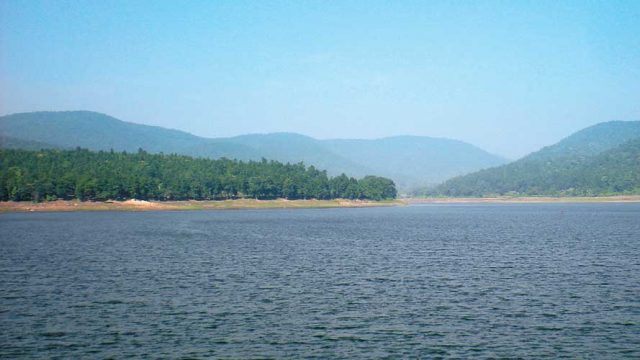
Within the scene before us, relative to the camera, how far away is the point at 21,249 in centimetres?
8294

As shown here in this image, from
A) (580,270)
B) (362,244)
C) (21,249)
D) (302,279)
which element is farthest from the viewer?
(362,244)

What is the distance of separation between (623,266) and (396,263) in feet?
79.6

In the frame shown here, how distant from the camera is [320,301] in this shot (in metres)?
46.7

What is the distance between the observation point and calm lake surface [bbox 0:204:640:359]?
34250 millimetres

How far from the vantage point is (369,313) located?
139ft

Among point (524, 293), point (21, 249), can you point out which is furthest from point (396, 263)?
point (21, 249)

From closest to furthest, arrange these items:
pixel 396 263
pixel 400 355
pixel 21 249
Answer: pixel 400 355 → pixel 396 263 → pixel 21 249

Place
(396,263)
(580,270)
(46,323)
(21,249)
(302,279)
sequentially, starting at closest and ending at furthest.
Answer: (46,323) < (302,279) < (580,270) < (396,263) < (21,249)

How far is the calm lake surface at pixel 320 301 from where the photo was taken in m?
34.2

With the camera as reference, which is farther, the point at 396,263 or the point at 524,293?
the point at 396,263

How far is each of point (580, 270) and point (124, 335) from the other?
46621 millimetres

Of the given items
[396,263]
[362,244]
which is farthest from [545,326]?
[362,244]

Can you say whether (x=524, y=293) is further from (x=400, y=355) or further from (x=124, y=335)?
(x=124, y=335)

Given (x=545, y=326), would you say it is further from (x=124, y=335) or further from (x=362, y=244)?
(x=362, y=244)
